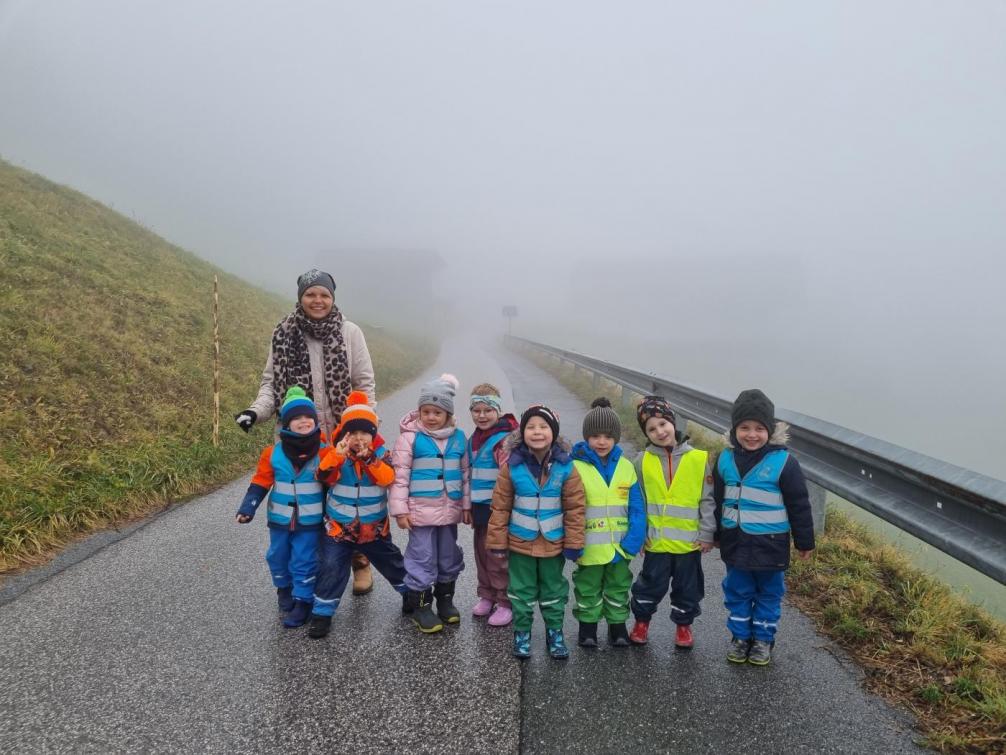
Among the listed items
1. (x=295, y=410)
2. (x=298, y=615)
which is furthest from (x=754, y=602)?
(x=295, y=410)

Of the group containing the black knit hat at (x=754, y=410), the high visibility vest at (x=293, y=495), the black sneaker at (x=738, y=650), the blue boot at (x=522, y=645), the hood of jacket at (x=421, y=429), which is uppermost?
the black knit hat at (x=754, y=410)

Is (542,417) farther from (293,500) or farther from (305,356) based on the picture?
(305,356)

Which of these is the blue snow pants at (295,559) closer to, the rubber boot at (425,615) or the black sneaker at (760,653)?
the rubber boot at (425,615)

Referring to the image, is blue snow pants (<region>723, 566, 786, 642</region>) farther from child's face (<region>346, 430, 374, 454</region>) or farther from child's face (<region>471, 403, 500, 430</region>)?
child's face (<region>346, 430, 374, 454</region>)

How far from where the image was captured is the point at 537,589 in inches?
116

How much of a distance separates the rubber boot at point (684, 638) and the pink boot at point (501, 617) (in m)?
0.94

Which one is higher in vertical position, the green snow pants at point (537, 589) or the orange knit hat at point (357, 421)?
the orange knit hat at point (357, 421)

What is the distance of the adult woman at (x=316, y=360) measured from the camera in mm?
3402

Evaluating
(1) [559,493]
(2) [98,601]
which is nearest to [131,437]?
(2) [98,601]

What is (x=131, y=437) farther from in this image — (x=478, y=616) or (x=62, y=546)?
(x=478, y=616)

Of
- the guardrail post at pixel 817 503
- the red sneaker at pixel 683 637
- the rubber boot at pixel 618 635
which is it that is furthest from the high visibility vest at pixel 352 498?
the guardrail post at pixel 817 503

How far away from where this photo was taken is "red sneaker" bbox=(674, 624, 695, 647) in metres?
2.80

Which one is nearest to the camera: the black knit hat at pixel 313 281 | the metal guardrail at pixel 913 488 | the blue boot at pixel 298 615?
the metal guardrail at pixel 913 488

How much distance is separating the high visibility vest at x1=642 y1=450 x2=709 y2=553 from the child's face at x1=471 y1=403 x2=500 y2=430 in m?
0.99
